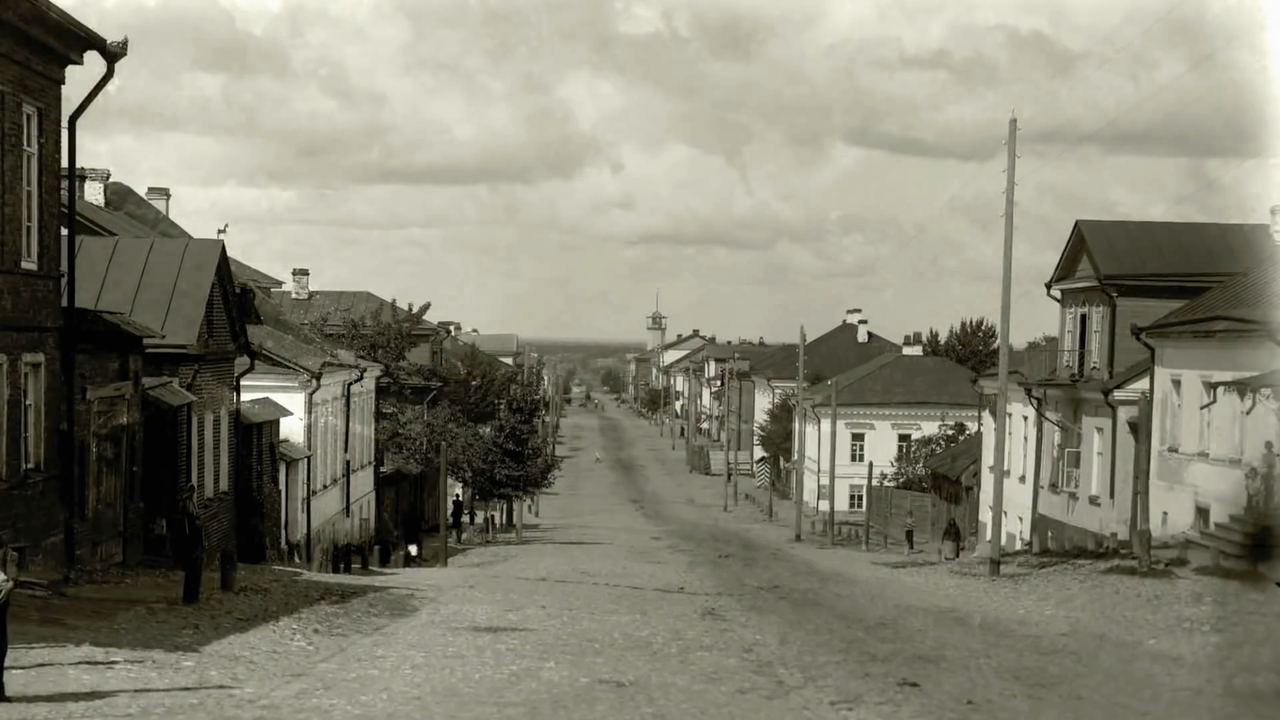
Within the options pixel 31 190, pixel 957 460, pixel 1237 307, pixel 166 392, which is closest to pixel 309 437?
pixel 166 392

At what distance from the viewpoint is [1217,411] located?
76.2 ft

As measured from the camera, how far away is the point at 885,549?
46000 mm

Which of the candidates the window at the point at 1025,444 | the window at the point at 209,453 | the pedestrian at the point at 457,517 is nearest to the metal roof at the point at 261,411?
the window at the point at 209,453

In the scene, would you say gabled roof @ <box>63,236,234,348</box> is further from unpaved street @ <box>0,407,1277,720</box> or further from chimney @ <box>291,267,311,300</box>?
chimney @ <box>291,267,311,300</box>

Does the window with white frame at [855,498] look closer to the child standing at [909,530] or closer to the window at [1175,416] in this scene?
the child standing at [909,530]

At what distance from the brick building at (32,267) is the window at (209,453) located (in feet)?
24.8

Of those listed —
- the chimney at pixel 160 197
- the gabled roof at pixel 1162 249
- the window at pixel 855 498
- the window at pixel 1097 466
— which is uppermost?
the chimney at pixel 160 197

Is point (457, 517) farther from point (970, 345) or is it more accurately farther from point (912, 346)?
point (970, 345)

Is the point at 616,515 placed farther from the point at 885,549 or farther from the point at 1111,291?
the point at 1111,291

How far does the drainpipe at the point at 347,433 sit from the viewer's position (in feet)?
134

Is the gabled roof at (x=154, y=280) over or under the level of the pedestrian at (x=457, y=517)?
over

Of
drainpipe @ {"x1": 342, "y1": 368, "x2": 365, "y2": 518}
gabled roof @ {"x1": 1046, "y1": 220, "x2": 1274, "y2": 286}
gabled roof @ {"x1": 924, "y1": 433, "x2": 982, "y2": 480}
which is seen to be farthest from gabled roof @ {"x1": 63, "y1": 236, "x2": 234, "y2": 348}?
gabled roof @ {"x1": 924, "y1": 433, "x2": 982, "y2": 480}

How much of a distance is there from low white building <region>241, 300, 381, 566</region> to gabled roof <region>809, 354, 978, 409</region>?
29.0 m

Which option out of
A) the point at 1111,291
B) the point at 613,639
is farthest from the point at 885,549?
the point at 613,639
